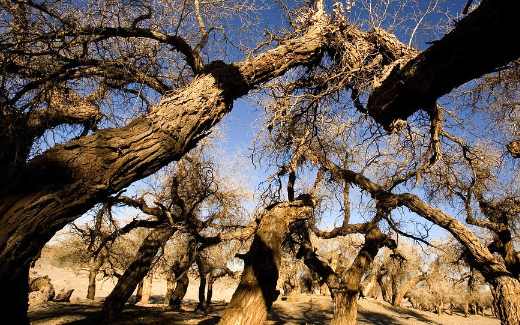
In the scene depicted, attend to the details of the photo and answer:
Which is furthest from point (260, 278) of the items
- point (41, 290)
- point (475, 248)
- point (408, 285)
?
point (408, 285)

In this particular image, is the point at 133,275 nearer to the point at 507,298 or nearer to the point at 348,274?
the point at 348,274

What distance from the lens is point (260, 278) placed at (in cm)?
425

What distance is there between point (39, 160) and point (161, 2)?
4.11m

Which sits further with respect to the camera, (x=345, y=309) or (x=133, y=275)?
(x=133, y=275)

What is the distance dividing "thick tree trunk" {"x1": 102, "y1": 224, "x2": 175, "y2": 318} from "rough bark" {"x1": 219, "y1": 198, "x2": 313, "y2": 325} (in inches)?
157

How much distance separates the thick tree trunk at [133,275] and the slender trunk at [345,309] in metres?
4.67

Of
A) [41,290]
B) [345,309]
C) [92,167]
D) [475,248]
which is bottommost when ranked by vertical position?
[41,290]

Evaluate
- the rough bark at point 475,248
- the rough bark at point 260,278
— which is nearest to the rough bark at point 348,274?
the rough bark at point 475,248

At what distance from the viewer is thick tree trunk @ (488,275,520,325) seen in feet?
18.7

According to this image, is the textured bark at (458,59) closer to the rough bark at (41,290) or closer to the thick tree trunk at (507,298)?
the thick tree trunk at (507,298)

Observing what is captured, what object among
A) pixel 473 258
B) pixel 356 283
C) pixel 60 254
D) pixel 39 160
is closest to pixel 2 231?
pixel 39 160

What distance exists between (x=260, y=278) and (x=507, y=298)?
5127 mm

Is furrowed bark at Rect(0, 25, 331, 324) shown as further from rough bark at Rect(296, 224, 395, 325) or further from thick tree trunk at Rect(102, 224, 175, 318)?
thick tree trunk at Rect(102, 224, 175, 318)

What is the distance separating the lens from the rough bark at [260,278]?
3.87 metres
